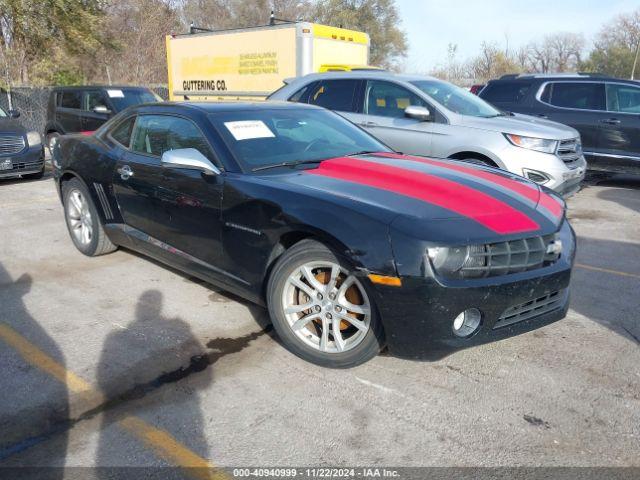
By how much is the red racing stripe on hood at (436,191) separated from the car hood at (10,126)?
7966mm

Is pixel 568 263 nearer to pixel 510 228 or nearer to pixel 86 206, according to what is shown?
pixel 510 228

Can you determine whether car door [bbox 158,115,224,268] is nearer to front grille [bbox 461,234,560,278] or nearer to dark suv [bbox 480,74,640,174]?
front grille [bbox 461,234,560,278]

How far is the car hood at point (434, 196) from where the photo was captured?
292 centimetres

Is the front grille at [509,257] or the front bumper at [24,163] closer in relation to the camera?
the front grille at [509,257]

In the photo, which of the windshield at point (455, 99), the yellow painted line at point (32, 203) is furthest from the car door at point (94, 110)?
the windshield at point (455, 99)

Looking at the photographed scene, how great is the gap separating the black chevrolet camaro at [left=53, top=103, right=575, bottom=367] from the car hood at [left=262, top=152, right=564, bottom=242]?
13mm

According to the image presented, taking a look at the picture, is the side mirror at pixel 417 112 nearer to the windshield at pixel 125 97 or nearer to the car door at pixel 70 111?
the windshield at pixel 125 97

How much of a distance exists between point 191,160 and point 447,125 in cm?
409

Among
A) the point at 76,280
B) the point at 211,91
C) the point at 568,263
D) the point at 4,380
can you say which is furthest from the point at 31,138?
the point at 568,263

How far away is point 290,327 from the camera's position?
3.29m

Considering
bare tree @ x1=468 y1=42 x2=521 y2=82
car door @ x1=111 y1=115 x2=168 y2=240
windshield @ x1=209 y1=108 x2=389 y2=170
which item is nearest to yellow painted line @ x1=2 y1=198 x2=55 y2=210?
car door @ x1=111 y1=115 x2=168 y2=240

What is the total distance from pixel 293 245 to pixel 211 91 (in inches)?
439

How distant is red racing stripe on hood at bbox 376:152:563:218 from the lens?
3.53 metres

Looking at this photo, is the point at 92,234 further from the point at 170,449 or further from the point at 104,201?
the point at 170,449
